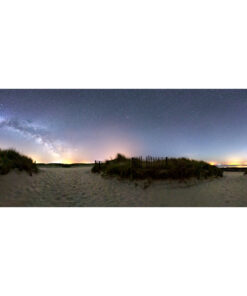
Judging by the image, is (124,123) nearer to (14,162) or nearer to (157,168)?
(157,168)

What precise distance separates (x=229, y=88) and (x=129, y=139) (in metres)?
1.70

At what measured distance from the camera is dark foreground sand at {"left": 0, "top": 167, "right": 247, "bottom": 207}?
9.15ft

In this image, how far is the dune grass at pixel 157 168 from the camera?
2.96 meters

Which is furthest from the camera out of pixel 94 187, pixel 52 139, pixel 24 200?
pixel 94 187

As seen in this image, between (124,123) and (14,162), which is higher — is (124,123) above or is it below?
above

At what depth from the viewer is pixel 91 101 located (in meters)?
2.98

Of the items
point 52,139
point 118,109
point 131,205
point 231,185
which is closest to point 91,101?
point 118,109

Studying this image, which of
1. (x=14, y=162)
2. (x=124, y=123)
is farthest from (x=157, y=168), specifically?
(x=14, y=162)

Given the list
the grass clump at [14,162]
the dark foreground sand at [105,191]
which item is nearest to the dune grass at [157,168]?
the dark foreground sand at [105,191]

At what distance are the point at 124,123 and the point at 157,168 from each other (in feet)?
2.87

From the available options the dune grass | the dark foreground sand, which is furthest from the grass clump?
the dune grass

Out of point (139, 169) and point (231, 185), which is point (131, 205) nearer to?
point (139, 169)

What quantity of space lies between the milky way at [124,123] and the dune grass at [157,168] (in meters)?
0.12

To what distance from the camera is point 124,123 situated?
3031 mm
